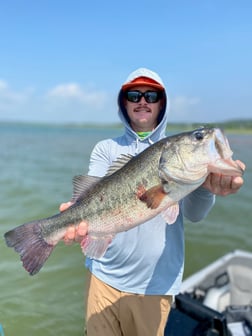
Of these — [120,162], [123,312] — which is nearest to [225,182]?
[120,162]

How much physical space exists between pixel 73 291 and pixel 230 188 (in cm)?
599

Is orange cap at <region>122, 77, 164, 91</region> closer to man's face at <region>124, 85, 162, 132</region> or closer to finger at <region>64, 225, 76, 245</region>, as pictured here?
man's face at <region>124, 85, 162, 132</region>

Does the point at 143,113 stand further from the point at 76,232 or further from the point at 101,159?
the point at 76,232

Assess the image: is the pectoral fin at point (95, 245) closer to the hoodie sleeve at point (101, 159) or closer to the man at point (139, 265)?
the man at point (139, 265)

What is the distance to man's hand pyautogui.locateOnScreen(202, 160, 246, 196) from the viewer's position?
9.52 feet

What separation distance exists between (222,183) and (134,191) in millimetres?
742

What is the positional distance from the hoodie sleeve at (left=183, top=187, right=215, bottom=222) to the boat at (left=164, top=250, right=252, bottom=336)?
1767 millimetres

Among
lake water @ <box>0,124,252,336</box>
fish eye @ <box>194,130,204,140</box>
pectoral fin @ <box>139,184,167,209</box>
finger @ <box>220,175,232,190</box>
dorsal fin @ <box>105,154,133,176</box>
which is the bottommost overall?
lake water @ <box>0,124,252,336</box>

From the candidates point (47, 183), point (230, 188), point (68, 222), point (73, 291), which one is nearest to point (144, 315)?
point (68, 222)

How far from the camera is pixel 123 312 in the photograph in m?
3.71

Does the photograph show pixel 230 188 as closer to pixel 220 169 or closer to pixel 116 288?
pixel 220 169

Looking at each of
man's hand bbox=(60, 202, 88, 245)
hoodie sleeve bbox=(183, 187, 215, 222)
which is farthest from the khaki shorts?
hoodie sleeve bbox=(183, 187, 215, 222)

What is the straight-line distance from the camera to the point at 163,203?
2.95 metres

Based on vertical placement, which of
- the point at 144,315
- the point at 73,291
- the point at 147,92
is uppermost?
the point at 147,92
